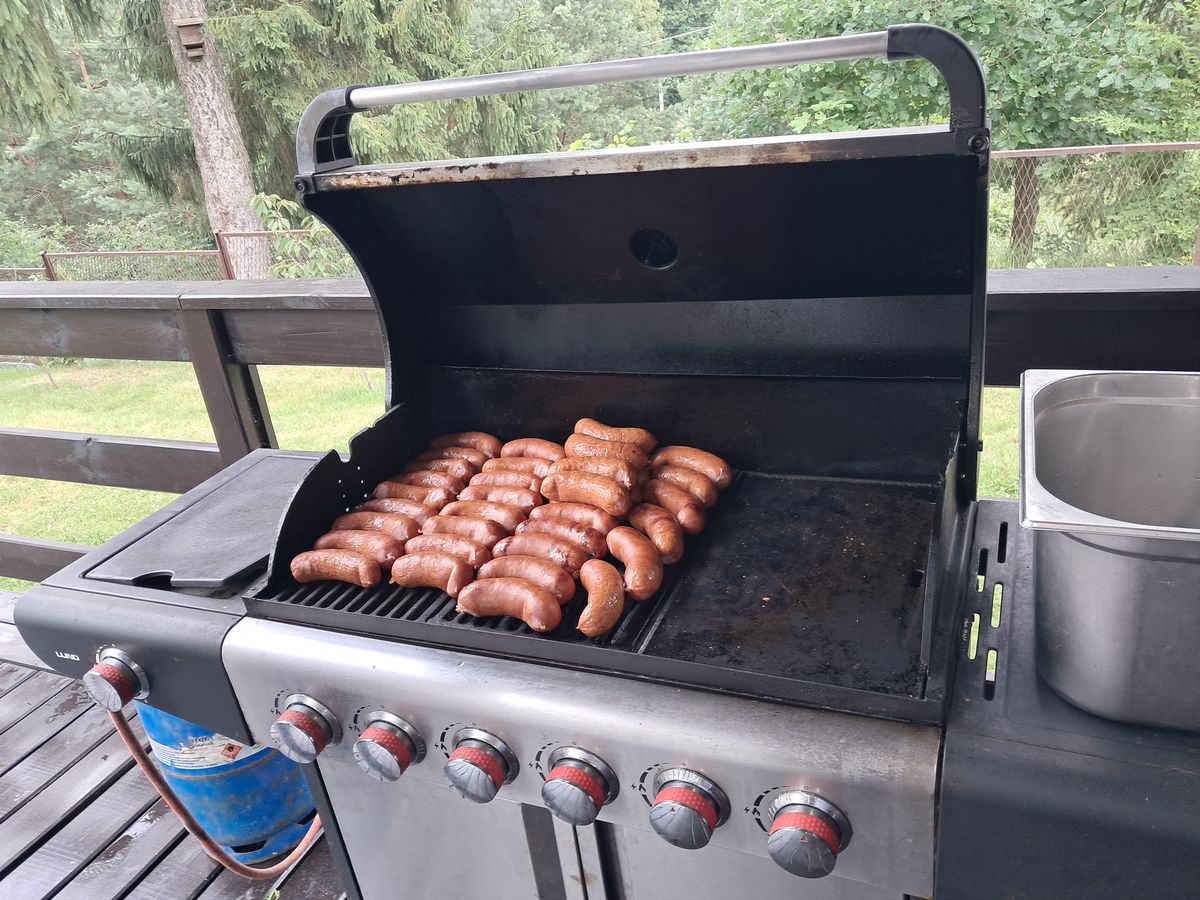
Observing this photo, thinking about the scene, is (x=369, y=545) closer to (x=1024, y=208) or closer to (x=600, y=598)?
(x=600, y=598)

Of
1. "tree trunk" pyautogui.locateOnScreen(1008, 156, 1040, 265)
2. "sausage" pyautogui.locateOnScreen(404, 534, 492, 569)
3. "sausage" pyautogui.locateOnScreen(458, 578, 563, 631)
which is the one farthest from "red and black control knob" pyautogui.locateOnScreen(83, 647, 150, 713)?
"tree trunk" pyautogui.locateOnScreen(1008, 156, 1040, 265)

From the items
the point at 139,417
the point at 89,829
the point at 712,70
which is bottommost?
the point at 139,417

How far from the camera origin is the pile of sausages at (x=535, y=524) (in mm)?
1521

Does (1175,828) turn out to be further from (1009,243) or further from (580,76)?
(1009,243)

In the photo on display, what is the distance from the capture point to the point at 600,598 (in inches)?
57.6

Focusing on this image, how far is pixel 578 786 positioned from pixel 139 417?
949 centimetres

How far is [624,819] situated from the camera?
1363 millimetres

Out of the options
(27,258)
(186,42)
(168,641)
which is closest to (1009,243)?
(168,641)

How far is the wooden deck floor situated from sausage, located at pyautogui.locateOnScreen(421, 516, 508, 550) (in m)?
1.42

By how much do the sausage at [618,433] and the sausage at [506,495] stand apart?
0.21 meters

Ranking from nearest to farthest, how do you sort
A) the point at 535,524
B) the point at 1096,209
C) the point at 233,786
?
the point at 535,524, the point at 233,786, the point at 1096,209

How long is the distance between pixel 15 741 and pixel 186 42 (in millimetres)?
8936

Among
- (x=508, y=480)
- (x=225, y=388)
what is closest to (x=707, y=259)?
(x=508, y=480)

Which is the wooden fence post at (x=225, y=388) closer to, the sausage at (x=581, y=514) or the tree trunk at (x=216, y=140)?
the sausage at (x=581, y=514)
